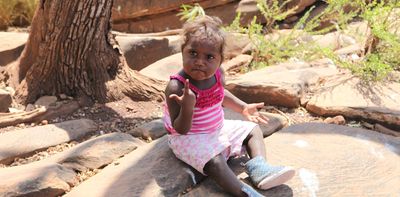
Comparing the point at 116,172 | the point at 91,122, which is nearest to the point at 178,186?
the point at 116,172

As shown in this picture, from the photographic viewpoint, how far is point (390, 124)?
3271 millimetres

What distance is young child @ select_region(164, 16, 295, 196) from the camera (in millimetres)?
2279

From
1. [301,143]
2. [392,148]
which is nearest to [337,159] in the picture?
[301,143]

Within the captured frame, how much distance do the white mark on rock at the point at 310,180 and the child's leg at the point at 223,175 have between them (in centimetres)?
41

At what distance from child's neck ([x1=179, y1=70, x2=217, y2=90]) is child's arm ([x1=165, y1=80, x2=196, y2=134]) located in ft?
0.27

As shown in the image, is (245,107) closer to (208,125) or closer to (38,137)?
(208,125)

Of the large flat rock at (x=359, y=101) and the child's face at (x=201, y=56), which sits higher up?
the child's face at (x=201, y=56)

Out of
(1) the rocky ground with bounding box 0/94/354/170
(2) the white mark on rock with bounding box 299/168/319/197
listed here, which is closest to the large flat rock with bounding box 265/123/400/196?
(2) the white mark on rock with bounding box 299/168/319/197

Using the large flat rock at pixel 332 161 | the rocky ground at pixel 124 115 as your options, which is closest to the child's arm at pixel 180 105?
the large flat rock at pixel 332 161

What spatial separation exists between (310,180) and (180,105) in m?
0.83

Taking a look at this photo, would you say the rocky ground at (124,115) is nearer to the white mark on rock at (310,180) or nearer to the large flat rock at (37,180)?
the large flat rock at (37,180)

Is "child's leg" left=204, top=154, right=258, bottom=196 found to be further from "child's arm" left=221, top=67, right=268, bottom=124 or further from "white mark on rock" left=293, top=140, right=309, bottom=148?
"white mark on rock" left=293, top=140, right=309, bottom=148

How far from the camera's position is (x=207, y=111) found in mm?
2500

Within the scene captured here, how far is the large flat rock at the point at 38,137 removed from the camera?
293 cm
